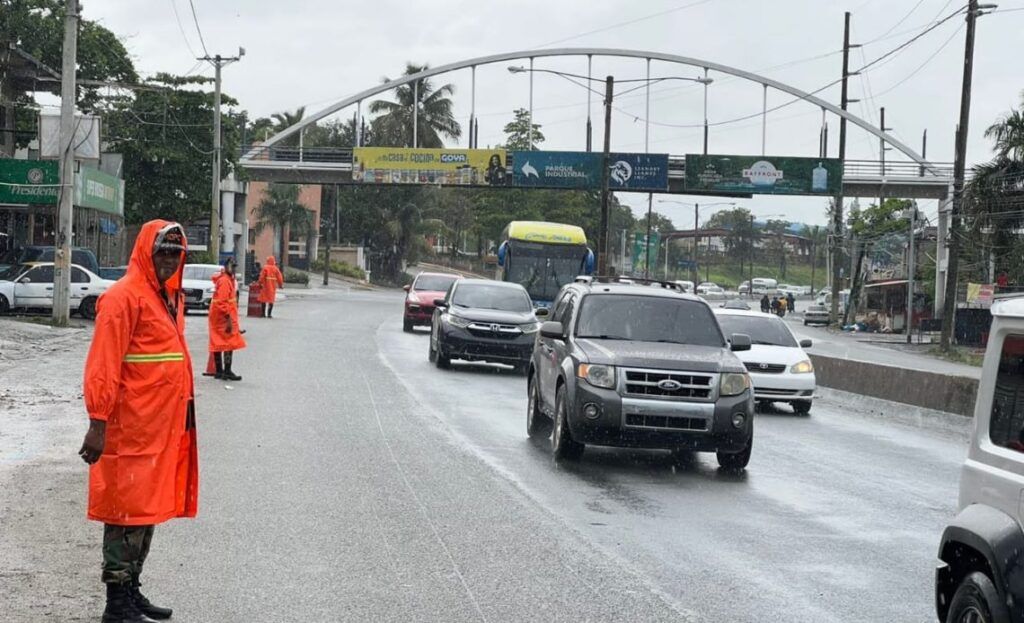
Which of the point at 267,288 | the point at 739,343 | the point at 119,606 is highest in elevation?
the point at 739,343

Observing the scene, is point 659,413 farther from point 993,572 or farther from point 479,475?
point 993,572

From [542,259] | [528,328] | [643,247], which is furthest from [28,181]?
[643,247]

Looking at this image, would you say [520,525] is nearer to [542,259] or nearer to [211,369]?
[211,369]

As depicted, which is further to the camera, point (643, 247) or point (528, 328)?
point (643, 247)

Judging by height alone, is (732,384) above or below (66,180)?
below

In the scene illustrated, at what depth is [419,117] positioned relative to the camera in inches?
3701

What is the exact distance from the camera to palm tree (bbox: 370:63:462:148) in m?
93.4

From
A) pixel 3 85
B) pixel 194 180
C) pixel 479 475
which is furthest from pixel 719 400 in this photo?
pixel 194 180

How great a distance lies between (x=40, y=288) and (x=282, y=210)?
56.6m

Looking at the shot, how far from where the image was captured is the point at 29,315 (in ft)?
Result: 111

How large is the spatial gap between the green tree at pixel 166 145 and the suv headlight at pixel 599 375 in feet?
165

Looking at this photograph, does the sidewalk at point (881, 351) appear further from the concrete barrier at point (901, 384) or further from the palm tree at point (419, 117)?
the palm tree at point (419, 117)

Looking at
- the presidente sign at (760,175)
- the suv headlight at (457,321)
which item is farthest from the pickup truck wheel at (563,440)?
the presidente sign at (760,175)

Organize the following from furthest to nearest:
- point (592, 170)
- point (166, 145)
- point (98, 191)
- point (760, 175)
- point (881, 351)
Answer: point (760, 175) → point (592, 170) → point (166, 145) → point (881, 351) → point (98, 191)
